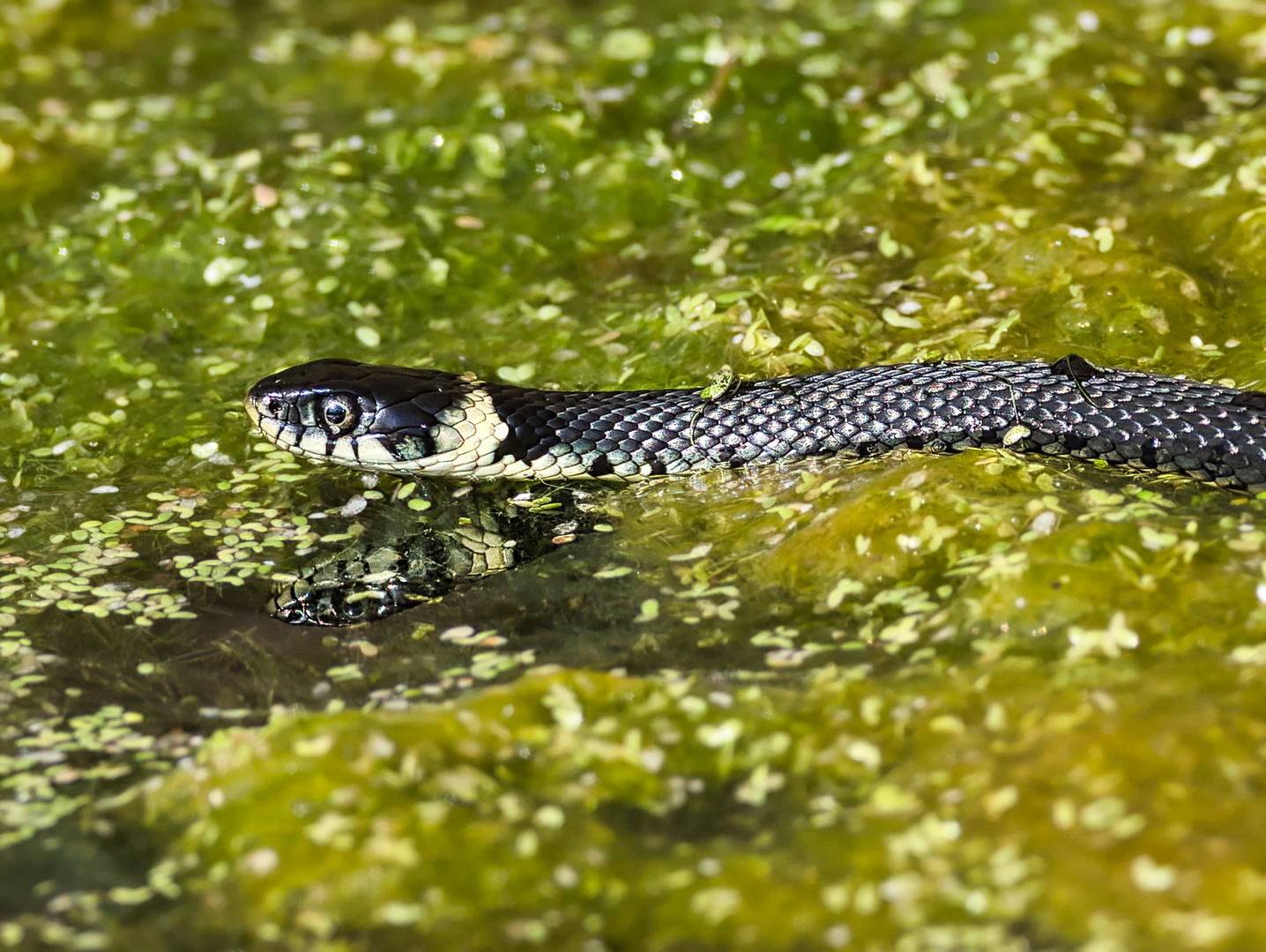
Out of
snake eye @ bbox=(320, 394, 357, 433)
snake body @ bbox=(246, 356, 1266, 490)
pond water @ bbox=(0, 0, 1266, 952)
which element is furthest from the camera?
snake eye @ bbox=(320, 394, 357, 433)

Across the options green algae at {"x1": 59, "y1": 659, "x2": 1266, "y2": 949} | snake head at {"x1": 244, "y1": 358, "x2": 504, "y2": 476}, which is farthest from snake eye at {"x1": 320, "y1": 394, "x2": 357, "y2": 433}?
green algae at {"x1": 59, "y1": 659, "x2": 1266, "y2": 949}

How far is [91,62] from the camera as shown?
9797 millimetres

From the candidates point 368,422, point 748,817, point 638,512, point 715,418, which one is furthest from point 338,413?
point 748,817

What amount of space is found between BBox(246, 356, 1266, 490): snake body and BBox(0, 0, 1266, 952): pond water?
5.8 inches

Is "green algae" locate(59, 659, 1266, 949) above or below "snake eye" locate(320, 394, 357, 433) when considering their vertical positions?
below

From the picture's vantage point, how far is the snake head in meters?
5.88

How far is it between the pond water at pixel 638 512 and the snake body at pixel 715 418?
0.15 meters

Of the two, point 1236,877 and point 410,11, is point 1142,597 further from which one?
point 410,11

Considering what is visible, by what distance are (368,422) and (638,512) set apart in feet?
4.59

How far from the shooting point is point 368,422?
5.88 meters

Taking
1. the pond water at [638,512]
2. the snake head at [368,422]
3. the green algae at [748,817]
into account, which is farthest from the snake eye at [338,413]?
the green algae at [748,817]

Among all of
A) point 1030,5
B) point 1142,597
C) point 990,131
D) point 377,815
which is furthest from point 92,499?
point 1030,5

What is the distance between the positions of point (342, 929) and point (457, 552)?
2.19 m

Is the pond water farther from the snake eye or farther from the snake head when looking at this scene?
the snake eye
